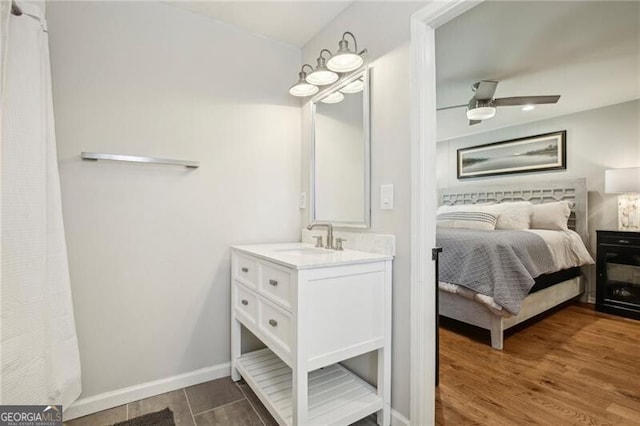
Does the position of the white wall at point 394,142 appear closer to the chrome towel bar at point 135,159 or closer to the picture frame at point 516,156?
the chrome towel bar at point 135,159

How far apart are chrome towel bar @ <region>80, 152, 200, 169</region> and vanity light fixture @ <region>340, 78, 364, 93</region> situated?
3.37 feet

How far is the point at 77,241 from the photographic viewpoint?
156 centimetres

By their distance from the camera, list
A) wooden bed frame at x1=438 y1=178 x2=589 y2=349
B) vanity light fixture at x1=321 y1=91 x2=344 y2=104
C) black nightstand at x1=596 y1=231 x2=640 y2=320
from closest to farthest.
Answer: vanity light fixture at x1=321 y1=91 x2=344 y2=104 → wooden bed frame at x1=438 y1=178 x2=589 y2=349 → black nightstand at x1=596 y1=231 x2=640 y2=320

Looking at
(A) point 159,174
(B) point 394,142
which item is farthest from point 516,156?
(A) point 159,174

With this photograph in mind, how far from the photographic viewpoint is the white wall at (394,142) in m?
1.42

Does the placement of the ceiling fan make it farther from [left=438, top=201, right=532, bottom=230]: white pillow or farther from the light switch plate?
the light switch plate

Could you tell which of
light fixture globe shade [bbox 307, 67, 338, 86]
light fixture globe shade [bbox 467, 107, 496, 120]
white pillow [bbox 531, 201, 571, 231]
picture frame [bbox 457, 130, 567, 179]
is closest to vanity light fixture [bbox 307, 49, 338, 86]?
light fixture globe shade [bbox 307, 67, 338, 86]

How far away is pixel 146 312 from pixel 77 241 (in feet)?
1.75

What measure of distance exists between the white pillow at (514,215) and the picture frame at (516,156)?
2.17ft

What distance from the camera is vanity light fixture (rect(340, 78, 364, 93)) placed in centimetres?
170

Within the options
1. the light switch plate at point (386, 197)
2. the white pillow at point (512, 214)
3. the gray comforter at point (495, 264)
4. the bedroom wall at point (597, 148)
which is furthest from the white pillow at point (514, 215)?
the light switch plate at point (386, 197)

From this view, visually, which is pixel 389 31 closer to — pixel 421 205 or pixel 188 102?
pixel 421 205

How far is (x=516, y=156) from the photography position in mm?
4230

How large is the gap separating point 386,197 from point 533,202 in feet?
11.8
